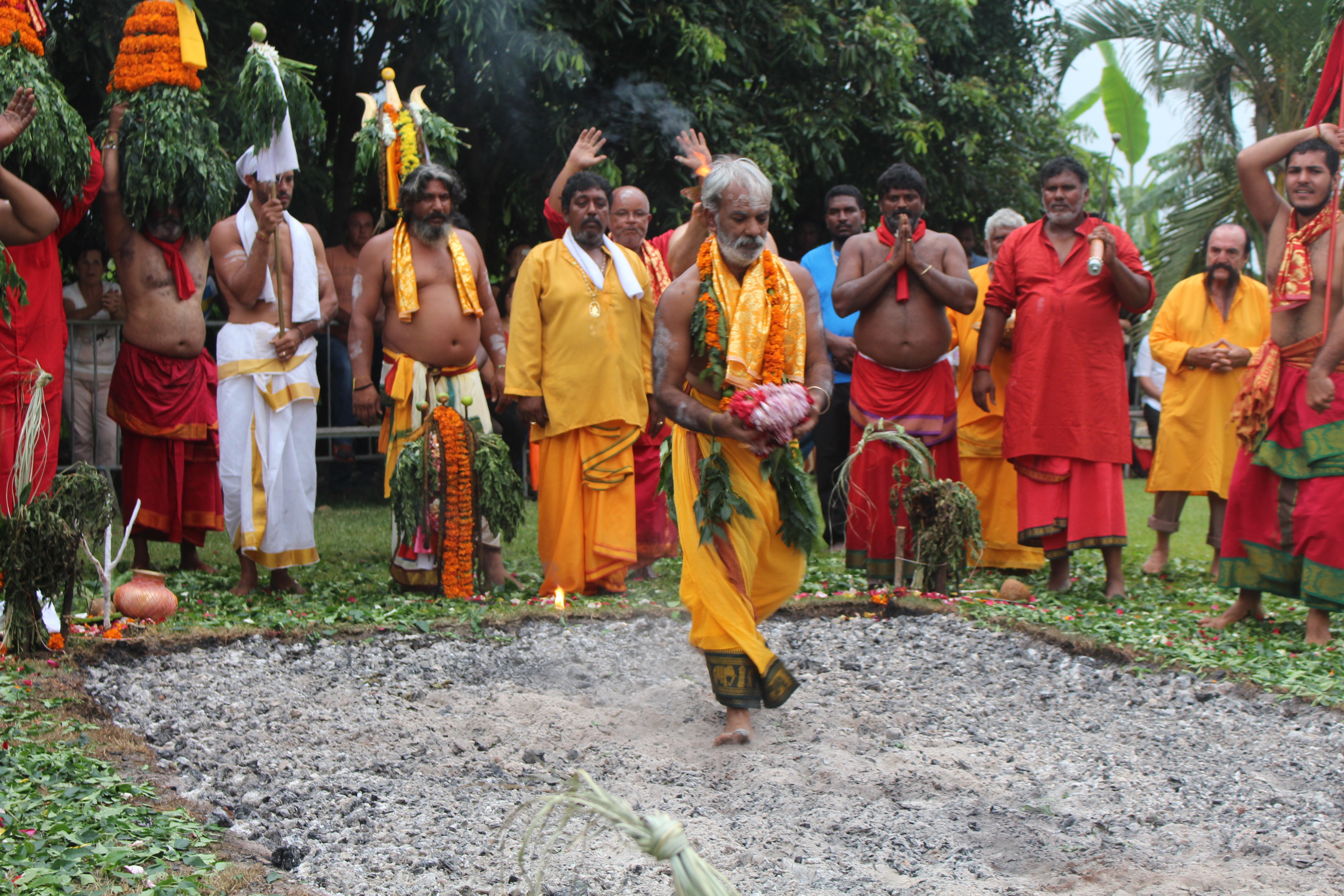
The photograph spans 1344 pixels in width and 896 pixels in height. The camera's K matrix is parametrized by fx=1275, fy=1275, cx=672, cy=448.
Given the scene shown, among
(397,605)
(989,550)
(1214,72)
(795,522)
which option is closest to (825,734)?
(795,522)

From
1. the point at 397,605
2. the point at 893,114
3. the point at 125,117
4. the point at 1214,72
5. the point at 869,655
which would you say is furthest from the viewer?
the point at 1214,72

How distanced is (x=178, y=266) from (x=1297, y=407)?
590cm

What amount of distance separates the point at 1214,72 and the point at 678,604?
12207 millimetres

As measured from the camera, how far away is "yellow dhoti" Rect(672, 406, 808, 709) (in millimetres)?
4457

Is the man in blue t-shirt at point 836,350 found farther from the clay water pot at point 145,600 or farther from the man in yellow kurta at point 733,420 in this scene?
the clay water pot at point 145,600

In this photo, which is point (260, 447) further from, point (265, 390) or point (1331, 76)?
point (1331, 76)

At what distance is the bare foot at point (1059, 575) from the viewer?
7180mm

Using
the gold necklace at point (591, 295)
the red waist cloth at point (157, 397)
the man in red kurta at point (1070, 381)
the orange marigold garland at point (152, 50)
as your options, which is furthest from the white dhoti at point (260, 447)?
the man in red kurta at point (1070, 381)

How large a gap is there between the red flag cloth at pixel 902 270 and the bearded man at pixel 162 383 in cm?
395

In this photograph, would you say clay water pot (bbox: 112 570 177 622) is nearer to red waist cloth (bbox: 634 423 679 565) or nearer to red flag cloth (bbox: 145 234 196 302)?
red flag cloth (bbox: 145 234 196 302)

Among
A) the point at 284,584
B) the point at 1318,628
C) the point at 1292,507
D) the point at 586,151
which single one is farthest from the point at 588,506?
the point at 1318,628

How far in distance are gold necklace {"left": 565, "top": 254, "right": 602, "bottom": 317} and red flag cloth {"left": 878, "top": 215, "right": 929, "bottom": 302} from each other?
1.72 metres

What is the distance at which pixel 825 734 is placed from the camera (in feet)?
15.1

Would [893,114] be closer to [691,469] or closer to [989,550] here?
[989,550]
